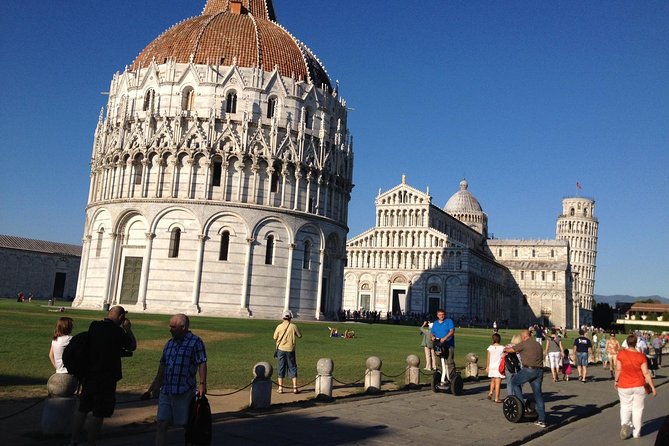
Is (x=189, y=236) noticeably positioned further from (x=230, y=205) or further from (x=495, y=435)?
(x=495, y=435)

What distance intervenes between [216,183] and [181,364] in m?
37.9

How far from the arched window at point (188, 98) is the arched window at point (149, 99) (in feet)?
8.50

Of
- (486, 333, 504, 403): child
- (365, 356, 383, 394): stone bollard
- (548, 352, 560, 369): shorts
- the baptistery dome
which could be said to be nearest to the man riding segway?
(486, 333, 504, 403): child

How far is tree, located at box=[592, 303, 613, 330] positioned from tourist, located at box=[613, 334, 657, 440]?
434 feet

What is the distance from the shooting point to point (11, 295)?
78.9 m

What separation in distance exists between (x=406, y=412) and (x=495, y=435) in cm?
212

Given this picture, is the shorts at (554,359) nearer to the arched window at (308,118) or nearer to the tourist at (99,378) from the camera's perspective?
the tourist at (99,378)

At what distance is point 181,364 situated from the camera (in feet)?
25.9

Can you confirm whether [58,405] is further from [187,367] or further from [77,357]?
[187,367]

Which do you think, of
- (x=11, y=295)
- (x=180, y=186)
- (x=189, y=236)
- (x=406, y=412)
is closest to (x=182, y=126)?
(x=180, y=186)

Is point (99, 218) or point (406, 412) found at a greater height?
point (99, 218)

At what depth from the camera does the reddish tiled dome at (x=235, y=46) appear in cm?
4803

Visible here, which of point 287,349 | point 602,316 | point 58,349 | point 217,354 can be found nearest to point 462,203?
point 602,316

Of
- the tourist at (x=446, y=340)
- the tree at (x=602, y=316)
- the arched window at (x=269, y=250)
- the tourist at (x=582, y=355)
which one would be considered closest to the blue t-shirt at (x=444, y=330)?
the tourist at (x=446, y=340)
